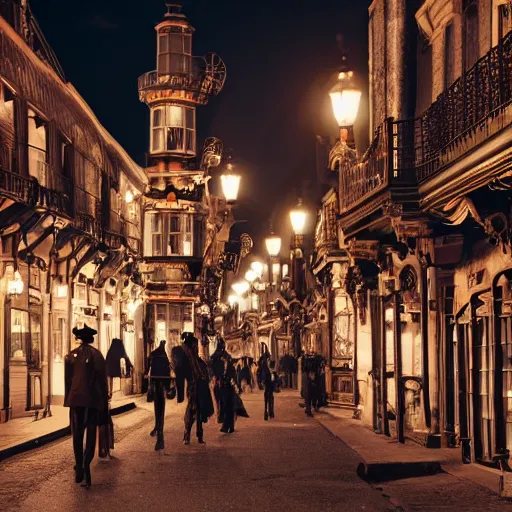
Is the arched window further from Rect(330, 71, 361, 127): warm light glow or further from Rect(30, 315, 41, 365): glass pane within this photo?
Rect(30, 315, 41, 365): glass pane

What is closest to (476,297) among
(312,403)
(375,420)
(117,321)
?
(375,420)

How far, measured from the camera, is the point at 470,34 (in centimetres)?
1766

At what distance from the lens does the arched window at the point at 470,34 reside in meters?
17.3

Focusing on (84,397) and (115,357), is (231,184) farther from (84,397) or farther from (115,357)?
(84,397)

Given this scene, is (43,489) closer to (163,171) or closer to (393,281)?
(393,281)

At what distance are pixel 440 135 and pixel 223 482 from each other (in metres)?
5.63

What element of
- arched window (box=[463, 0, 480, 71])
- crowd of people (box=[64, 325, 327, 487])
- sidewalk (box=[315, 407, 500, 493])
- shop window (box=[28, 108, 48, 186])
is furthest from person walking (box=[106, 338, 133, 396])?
shop window (box=[28, 108, 48, 186])

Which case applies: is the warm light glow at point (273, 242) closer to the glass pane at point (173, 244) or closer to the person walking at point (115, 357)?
the glass pane at point (173, 244)

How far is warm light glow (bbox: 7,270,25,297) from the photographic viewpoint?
2580 cm

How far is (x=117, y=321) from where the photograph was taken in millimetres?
41594

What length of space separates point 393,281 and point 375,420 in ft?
9.20

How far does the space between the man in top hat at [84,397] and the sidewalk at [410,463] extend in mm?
3409

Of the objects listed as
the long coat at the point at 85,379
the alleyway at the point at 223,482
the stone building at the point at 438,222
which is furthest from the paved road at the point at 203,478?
the stone building at the point at 438,222

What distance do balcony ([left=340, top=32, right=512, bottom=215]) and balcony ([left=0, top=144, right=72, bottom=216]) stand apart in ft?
24.0
